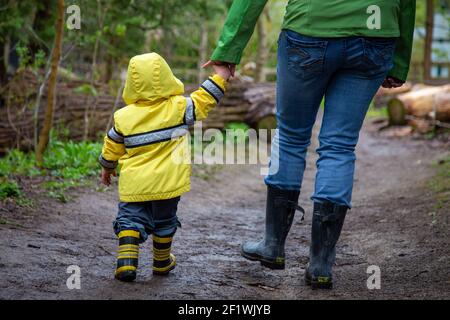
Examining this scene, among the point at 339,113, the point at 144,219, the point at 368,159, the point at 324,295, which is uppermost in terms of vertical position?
the point at 339,113

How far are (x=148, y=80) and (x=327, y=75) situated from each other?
2.90 ft

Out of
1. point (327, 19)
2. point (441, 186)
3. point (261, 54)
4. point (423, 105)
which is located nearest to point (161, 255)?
A: point (327, 19)

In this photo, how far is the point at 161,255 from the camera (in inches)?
127

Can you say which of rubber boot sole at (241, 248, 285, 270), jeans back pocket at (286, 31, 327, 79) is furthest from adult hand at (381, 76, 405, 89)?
rubber boot sole at (241, 248, 285, 270)

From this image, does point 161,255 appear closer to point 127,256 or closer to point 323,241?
point 127,256

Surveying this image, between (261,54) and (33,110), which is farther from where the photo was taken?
(261,54)

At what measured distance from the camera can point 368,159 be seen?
9500 millimetres

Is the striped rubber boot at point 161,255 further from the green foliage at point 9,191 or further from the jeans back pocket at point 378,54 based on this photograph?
the green foliage at point 9,191

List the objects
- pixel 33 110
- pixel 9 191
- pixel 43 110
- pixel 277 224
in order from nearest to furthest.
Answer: pixel 277 224, pixel 9 191, pixel 33 110, pixel 43 110

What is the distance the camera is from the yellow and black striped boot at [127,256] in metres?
3.04

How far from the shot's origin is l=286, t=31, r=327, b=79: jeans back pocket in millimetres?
2973

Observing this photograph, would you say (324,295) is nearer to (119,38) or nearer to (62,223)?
(62,223)

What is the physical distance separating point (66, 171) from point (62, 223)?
1783 mm

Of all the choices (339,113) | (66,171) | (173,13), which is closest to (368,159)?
(173,13)
